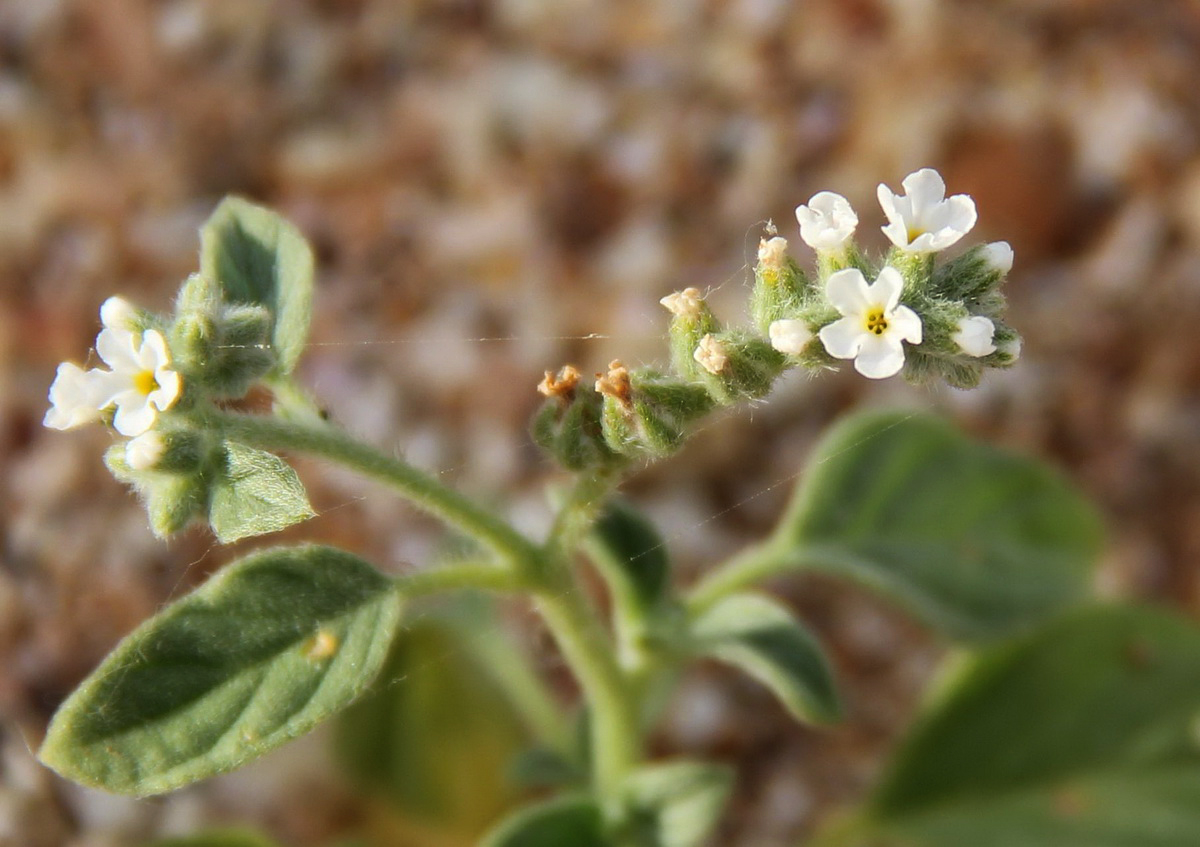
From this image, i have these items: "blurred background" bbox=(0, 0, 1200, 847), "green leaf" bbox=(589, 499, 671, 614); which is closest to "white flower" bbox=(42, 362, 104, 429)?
"green leaf" bbox=(589, 499, 671, 614)

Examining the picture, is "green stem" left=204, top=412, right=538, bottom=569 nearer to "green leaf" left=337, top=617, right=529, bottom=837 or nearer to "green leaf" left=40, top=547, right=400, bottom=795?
"green leaf" left=40, top=547, right=400, bottom=795

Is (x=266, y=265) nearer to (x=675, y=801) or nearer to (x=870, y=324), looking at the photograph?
(x=870, y=324)

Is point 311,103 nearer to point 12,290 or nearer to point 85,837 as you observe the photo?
point 12,290

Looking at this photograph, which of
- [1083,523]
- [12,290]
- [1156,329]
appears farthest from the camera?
[1156,329]

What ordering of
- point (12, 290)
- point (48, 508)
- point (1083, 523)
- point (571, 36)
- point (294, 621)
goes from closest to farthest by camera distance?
point (294, 621), point (1083, 523), point (48, 508), point (12, 290), point (571, 36)

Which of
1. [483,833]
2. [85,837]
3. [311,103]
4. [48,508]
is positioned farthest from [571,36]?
[85,837]

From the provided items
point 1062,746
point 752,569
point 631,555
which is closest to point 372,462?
point 631,555
